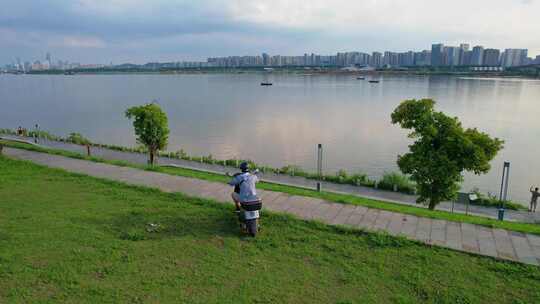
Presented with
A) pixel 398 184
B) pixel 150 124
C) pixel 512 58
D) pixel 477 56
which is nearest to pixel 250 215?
pixel 398 184

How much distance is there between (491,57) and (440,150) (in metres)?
192

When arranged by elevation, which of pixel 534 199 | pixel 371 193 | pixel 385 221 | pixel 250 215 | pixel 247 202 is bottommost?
pixel 534 199

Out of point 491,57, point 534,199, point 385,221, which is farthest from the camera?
point 491,57

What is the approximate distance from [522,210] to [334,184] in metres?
6.70

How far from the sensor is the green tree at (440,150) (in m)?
9.42

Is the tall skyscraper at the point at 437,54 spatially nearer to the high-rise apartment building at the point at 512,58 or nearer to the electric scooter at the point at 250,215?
the high-rise apartment building at the point at 512,58

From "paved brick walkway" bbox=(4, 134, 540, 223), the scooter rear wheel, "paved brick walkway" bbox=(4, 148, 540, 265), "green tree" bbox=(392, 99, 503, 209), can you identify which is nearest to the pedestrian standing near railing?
"paved brick walkway" bbox=(4, 134, 540, 223)

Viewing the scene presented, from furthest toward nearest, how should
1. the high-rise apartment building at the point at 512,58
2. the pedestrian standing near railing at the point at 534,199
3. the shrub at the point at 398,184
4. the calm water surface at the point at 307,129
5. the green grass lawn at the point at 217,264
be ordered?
the high-rise apartment building at the point at 512,58, the calm water surface at the point at 307,129, the shrub at the point at 398,184, the pedestrian standing near railing at the point at 534,199, the green grass lawn at the point at 217,264

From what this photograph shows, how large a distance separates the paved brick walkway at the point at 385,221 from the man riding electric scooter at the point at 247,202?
1196mm

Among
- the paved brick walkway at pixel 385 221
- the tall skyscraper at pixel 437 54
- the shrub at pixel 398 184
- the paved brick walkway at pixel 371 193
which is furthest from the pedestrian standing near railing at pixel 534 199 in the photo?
the tall skyscraper at pixel 437 54

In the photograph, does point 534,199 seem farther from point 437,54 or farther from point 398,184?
point 437,54

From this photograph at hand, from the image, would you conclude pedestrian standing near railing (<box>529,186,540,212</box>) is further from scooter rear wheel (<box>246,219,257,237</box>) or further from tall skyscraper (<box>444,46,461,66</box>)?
tall skyscraper (<box>444,46,461,66</box>)

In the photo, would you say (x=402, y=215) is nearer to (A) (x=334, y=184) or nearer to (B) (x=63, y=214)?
(B) (x=63, y=214)

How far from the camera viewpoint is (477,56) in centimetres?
17125
